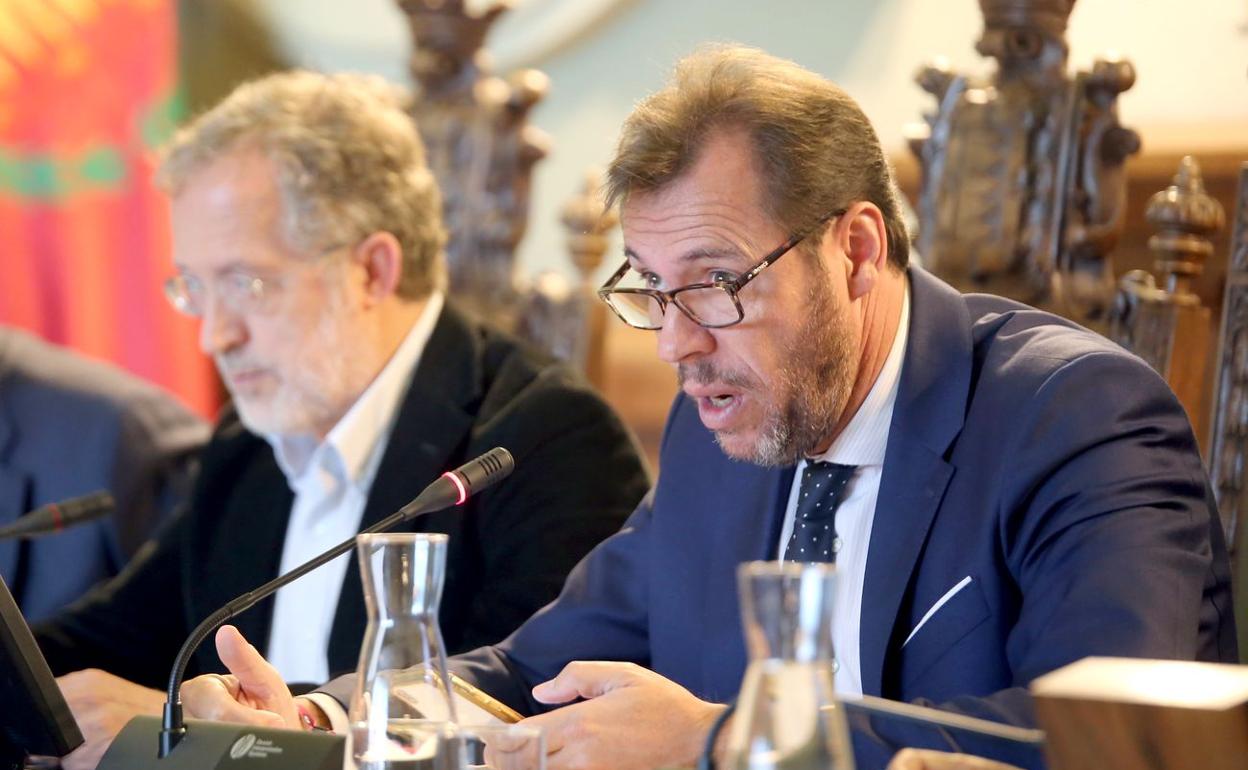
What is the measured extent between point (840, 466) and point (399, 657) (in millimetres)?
818

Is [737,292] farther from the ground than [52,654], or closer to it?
farther from the ground

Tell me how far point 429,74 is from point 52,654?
127 cm

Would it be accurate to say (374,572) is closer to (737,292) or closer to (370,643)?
(370,643)

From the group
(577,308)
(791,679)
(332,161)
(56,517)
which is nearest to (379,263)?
(332,161)

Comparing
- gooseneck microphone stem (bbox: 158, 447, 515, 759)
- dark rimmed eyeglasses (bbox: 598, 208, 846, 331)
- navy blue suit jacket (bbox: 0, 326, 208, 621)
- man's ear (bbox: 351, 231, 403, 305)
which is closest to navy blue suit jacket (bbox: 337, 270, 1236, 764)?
dark rimmed eyeglasses (bbox: 598, 208, 846, 331)

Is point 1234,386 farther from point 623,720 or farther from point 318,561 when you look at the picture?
point 318,561

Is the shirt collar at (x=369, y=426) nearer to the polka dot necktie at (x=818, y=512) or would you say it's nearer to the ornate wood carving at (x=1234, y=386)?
the polka dot necktie at (x=818, y=512)

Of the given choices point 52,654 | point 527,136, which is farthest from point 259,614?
point 527,136

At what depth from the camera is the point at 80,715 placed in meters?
2.20

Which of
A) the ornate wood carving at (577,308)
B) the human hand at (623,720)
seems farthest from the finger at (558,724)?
the ornate wood carving at (577,308)

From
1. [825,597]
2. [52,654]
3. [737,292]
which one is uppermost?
[737,292]

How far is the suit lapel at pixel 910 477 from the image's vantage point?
1811mm

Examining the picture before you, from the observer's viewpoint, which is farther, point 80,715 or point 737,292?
point 80,715

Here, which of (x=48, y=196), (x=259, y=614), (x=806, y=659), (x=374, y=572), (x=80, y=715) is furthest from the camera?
(x=48, y=196)
